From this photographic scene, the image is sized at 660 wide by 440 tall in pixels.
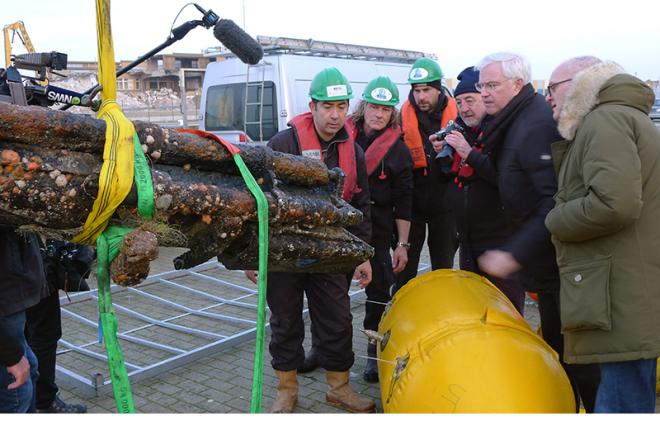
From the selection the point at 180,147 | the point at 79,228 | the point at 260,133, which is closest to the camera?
the point at 79,228

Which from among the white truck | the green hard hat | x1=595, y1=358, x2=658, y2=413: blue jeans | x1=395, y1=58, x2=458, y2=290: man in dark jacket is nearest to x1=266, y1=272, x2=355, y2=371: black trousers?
→ x1=395, y1=58, x2=458, y2=290: man in dark jacket

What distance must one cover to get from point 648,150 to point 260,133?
7.65 metres

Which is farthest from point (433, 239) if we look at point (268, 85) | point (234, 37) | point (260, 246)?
point (268, 85)

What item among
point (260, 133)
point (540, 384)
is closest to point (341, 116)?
point (540, 384)

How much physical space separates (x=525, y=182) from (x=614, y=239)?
0.74 metres

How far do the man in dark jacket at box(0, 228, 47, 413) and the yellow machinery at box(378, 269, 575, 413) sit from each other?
166 cm

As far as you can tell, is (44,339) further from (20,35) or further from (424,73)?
(20,35)

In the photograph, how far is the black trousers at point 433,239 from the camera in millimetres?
4867

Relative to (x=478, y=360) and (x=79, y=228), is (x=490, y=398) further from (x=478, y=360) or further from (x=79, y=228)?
(x=79, y=228)

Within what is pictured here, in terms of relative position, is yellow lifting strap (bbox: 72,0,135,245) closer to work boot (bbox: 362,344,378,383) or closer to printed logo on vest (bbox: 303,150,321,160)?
printed logo on vest (bbox: 303,150,321,160)

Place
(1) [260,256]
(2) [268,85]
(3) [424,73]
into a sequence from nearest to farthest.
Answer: (1) [260,256] < (3) [424,73] < (2) [268,85]

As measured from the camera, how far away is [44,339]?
367 centimetres

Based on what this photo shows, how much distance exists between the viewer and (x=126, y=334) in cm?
535

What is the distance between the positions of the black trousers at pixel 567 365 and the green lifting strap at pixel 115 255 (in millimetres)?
2142
